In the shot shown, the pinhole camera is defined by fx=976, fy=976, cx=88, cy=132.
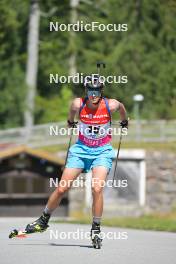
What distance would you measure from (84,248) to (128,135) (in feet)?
106

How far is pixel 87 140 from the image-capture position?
10.9 metres

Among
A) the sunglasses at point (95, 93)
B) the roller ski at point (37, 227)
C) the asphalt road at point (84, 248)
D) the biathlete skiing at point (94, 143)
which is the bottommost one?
the asphalt road at point (84, 248)

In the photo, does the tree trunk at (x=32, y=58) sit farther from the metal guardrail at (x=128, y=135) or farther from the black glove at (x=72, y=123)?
the black glove at (x=72, y=123)

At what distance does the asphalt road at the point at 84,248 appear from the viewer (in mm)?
9406

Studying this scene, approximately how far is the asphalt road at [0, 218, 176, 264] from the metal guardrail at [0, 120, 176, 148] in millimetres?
29863

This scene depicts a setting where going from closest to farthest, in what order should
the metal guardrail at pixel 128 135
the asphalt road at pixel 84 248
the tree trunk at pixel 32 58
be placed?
the asphalt road at pixel 84 248, the metal guardrail at pixel 128 135, the tree trunk at pixel 32 58

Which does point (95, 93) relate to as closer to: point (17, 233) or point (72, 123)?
point (72, 123)

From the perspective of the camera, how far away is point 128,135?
42719mm

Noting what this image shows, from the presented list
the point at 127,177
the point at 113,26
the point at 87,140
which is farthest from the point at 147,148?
the point at 87,140

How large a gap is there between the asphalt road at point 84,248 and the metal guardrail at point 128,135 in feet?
98.0

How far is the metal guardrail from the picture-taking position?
140 ft

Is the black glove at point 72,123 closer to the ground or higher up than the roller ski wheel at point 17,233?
higher up

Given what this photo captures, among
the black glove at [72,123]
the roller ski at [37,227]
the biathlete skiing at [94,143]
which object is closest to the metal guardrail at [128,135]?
the black glove at [72,123]

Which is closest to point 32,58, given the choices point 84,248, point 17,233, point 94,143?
point 17,233
